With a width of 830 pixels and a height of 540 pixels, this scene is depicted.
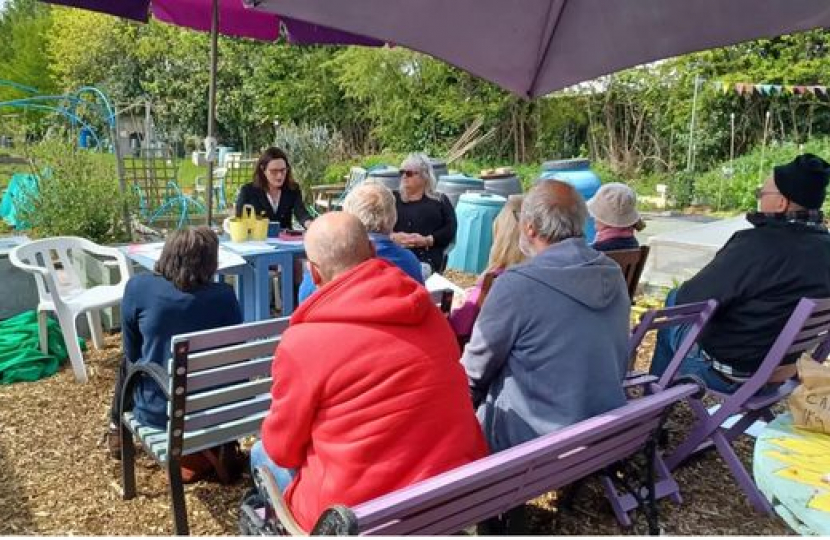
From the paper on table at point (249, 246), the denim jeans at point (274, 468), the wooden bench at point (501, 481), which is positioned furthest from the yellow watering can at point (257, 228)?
the wooden bench at point (501, 481)

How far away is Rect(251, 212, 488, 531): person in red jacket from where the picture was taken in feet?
5.13

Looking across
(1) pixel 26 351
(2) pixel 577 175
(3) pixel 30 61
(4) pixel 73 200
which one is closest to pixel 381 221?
(1) pixel 26 351

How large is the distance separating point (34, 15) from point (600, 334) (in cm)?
4919

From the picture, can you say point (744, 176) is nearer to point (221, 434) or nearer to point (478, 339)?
point (478, 339)

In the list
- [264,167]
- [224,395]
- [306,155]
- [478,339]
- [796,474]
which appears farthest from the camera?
[306,155]

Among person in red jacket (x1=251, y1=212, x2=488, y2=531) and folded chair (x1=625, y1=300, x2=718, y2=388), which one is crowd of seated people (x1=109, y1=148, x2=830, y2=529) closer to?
person in red jacket (x1=251, y1=212, x2=488, y2=531)

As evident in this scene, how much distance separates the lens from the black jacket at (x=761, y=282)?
2633 millimetres

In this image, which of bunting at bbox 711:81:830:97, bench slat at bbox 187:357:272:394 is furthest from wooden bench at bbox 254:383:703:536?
bunting at bbox 711:81:830:97

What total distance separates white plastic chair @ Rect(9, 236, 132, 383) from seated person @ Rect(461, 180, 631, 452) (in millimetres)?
2221

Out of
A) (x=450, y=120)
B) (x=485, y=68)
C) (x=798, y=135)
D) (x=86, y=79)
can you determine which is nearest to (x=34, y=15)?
(x=86, y=79)

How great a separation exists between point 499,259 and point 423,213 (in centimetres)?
184

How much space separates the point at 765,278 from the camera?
265cm

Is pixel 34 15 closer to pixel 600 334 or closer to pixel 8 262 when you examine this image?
pixel 8 262

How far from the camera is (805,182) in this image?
8.87 ft
